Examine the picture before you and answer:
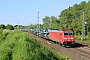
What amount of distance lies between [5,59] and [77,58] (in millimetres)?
15253

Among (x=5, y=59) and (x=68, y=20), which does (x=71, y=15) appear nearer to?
(x=68, y=20)

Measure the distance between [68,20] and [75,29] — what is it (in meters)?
16.8

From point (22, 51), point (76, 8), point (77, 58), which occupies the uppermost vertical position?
point (76, 8)

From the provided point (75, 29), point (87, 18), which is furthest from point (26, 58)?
point (75, 29)

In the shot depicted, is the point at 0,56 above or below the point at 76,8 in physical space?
below

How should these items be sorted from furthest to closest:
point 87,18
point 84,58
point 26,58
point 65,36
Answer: point 87,18, point 65,36, point 84,58, point 26,58

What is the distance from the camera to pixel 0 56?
61.2 feet

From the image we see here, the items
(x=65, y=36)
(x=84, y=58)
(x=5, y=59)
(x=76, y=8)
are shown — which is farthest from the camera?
(x=76, y=8)

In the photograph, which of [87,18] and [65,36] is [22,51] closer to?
[65,36]

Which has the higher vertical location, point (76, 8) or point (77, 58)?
point (76, 8)

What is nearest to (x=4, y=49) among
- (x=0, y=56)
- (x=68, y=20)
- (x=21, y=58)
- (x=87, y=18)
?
(x=0, y=56)

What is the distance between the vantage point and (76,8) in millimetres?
102438

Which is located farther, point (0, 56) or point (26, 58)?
point (0, 56)

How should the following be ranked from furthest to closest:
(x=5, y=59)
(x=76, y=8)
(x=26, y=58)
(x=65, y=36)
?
(x=76, y=8), (x=65, y=36), (x=5, y=59), (x=26, y=58)
